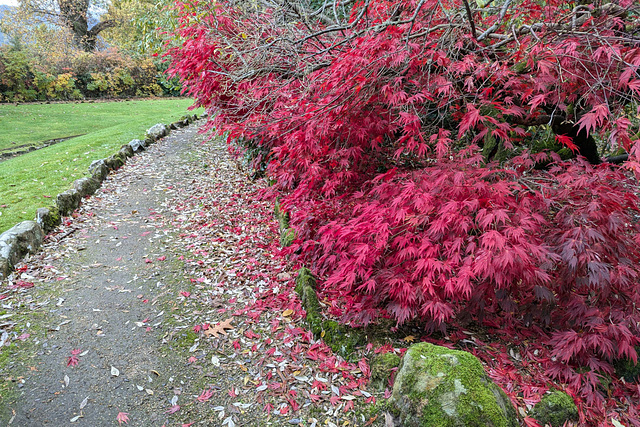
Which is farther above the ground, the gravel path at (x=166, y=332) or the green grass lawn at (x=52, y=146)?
the green grass lawn at (x=52, y=146)

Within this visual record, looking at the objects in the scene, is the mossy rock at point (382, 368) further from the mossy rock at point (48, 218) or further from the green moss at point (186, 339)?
the mossy rock at point (48, 218)

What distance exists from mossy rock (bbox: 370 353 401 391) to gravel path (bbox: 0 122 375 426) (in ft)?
0.38

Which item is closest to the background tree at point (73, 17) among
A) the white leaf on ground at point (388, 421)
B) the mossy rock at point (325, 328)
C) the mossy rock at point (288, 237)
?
the mossy rock at point (288, 237)

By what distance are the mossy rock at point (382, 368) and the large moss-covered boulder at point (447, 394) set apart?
1.19 ft

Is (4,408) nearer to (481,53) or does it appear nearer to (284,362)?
(284,362)

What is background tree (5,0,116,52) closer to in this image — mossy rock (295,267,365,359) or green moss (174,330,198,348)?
green moss (174,330,198,348)

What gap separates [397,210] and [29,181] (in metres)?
6.85

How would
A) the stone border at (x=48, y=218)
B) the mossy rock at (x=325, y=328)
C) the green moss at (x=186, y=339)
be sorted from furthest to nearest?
the stone border at (x=48, y=218) → the green moss at (x=186, y=339) → the mossy rock at (x=325, y=328)

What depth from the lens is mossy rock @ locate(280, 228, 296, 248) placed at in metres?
4.84

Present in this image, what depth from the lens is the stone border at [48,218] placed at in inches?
178

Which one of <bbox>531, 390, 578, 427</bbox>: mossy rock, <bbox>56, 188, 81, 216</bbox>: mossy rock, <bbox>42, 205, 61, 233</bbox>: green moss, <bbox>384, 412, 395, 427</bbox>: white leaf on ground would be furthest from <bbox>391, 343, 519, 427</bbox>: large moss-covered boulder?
<bbox>56, 188, 81, 216</bbox>: mossy rock

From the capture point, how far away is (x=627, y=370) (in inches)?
119

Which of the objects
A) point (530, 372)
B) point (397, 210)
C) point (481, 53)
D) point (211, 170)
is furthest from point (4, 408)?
point (211, 170)

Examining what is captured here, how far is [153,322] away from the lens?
389cm
